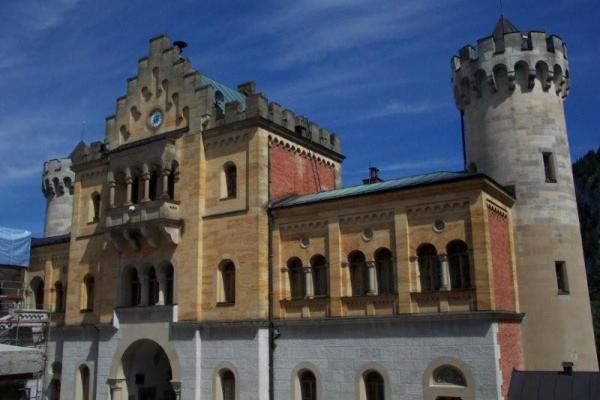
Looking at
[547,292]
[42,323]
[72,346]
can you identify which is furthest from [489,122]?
[42,323]

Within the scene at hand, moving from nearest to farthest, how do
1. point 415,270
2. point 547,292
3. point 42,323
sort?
1. point 415,270
2. point 547,292
3. point 42,323

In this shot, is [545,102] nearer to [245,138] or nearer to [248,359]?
[245,138]

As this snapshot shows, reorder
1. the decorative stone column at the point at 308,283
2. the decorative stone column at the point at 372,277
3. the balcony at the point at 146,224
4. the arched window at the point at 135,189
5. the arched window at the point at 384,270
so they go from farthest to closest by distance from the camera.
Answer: the arched window at the point at 135,189
the balcony at the point at 146,224
the decorative stone column at the point at 308,283
the decorative stone column at the point at 372,277
the arched window at the point at 384,270

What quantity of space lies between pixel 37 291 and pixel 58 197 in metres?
12.6

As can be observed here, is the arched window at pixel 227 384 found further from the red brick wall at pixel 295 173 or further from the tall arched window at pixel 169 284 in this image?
the red brick wall at pixel 295 173

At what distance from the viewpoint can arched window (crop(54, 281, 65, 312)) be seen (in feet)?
119

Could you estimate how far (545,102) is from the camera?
28.1 meters

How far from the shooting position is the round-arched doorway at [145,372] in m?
30.6

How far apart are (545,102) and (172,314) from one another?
20121 millimetres

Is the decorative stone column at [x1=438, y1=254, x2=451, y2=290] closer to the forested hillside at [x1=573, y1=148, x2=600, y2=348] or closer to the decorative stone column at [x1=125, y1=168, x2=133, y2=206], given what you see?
the decorative stone column at [x1=125, y1=168, x2=133, y2=206]

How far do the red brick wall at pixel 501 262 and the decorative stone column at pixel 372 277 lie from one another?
4660mm

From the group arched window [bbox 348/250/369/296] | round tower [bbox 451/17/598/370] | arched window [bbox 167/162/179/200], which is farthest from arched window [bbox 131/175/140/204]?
round tower [bbox 451/17/598/370]

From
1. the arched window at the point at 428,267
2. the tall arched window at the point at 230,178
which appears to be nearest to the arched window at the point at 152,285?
the tall arched window at the point at 230,178

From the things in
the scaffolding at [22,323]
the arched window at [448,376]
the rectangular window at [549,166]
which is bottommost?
the arched window at [448,376]
